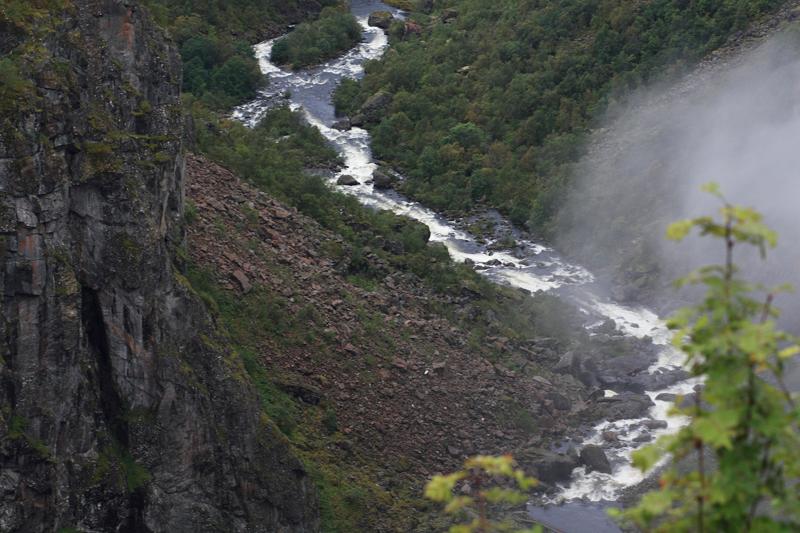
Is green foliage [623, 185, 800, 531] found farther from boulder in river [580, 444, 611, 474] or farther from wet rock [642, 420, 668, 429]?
wet rock [642, 420, 668, 429]

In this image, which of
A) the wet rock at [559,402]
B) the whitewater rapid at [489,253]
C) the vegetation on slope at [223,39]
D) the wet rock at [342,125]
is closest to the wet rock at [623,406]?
the whitewater rapid at [489,253]

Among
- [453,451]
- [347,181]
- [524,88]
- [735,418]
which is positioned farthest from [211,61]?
[735,418]

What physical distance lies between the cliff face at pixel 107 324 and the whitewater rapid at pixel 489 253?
13.5 meters

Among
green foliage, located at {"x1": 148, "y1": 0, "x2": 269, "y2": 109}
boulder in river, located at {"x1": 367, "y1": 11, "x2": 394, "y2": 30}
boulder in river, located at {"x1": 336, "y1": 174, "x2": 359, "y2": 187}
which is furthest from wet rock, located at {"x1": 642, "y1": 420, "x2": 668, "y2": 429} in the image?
boulder in river, located at {"x1": 367, "y1": 11, "x2": 394, "y2": 30}

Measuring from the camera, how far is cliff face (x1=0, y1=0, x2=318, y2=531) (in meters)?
24.1

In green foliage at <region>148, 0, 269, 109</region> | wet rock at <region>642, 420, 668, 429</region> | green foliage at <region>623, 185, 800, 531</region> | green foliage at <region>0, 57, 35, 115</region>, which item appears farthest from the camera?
green foliage at <region>148, 0, 269, 109</region>

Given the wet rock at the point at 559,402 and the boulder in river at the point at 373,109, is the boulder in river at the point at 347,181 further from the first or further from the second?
the wet rock at the point at 559,402

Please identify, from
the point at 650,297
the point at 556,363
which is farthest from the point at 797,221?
the point at 556,363

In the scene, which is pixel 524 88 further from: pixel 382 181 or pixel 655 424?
pixel 655 424

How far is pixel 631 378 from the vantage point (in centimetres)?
4841

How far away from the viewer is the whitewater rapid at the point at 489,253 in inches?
1652

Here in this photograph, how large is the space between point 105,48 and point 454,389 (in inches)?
754

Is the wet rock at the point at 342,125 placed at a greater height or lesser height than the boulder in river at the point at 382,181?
greater

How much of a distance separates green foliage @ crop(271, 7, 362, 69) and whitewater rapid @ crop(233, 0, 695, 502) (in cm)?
83
